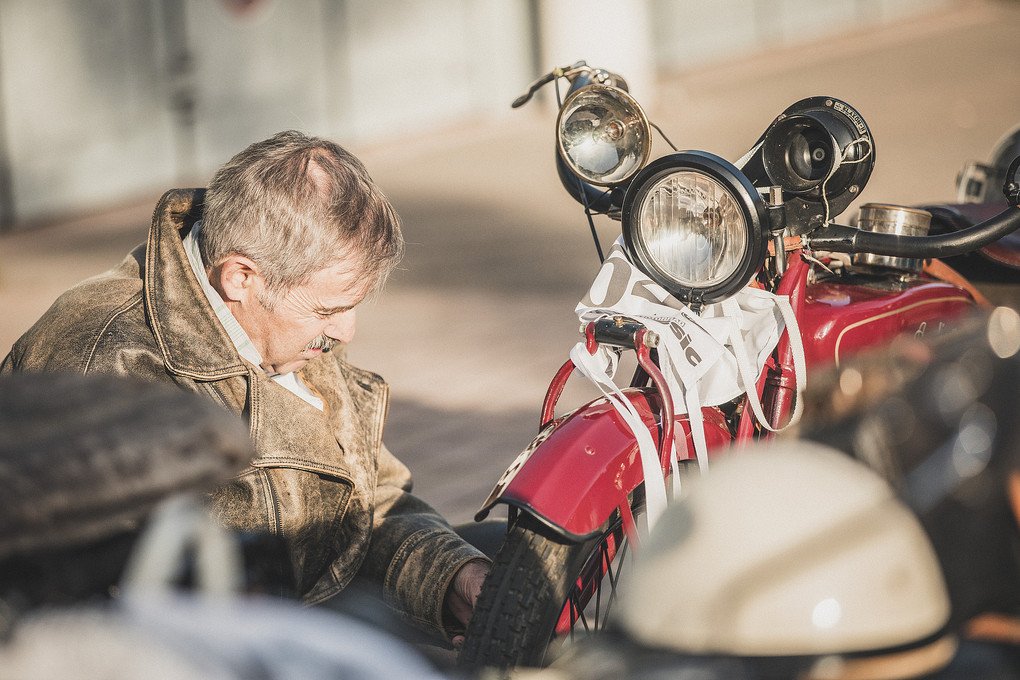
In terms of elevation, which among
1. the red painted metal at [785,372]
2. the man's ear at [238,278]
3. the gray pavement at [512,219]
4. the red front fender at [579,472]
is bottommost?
the gray pavement at [512,219]

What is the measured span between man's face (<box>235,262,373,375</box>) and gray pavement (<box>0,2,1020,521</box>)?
1.48 m

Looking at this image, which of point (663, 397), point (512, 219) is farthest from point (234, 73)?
point (663, 397)

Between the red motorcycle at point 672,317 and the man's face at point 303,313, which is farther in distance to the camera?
the man's face at point 303,313

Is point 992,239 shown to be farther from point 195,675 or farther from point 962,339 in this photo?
point 195,675

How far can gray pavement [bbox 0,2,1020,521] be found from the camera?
184 inches

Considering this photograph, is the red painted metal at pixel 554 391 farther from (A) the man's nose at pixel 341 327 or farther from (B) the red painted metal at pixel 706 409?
(A) the man's nose at pixel 341 327

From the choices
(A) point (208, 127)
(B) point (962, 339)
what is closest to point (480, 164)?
(A) point (208, 127)

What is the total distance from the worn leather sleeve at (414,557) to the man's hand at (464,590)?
1cm

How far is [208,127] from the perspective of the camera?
9266 millimetres

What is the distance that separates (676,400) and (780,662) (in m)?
0.77

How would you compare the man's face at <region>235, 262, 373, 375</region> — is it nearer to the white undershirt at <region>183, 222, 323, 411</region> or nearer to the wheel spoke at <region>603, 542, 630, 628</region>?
the white undershirt at <region>183, 222, 323, 411</region>

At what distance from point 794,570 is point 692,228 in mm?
870

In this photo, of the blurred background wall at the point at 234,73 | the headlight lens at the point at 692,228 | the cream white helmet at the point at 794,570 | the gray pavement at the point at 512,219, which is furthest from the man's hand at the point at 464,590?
the blurred background wall at the point at 234,73

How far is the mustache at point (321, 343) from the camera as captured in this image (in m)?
2.18
